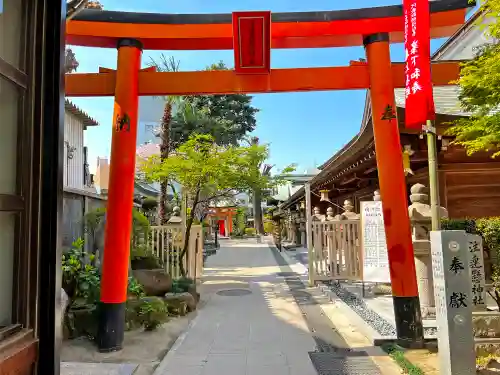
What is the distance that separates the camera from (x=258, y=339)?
5.66m

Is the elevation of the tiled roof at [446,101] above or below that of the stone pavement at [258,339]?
above

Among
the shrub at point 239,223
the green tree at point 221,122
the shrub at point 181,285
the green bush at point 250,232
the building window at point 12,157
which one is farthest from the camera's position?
the green bush at point 250,232

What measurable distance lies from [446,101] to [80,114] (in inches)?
Result: 433

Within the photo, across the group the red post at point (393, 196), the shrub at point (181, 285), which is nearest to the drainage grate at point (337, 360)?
the red post at point (393, 196)

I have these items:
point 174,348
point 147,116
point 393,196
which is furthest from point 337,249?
point 147,116

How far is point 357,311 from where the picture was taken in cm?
695

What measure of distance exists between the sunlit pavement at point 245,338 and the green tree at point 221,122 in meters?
12.8

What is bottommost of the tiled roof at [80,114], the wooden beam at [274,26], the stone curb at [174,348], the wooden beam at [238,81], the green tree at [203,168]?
the stone curb at [174,348]

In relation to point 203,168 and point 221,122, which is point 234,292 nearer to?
point 203,168

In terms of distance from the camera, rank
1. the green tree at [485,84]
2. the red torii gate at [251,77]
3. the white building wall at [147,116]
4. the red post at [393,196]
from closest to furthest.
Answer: the green tree at [485,84], the red post at [393,196], the red torii gate at [251,77], the white building wall at [147,116]

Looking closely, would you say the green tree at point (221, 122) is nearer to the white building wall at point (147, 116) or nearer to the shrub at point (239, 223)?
the white building wall at point (147, 116)

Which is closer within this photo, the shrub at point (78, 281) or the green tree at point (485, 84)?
the green tree at point (485, 84)

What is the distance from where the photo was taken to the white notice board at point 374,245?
7656 millimetres

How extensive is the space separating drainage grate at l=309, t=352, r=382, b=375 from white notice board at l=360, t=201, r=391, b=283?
3113mm
